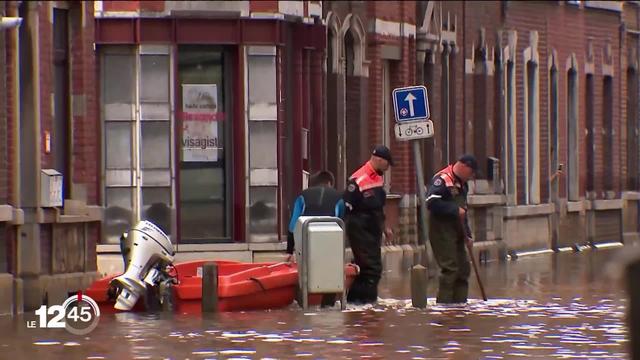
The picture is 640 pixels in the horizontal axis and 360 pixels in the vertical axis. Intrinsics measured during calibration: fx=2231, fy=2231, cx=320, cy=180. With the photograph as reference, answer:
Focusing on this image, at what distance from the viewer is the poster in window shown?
99.9 feet

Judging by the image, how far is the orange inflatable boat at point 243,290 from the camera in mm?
24234

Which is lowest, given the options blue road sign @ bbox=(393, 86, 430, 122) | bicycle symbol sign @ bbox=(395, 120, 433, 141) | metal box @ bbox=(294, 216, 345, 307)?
metal box @ bbox=(294, 216, 345, 307)

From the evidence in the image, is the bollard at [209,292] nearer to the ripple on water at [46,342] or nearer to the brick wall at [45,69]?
the brick wall at [45,69]

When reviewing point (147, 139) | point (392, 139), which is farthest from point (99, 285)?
point (392, 139)

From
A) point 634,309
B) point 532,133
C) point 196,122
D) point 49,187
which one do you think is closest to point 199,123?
point 196,122

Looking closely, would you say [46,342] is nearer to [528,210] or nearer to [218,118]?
[218,118]

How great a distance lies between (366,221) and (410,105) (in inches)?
117

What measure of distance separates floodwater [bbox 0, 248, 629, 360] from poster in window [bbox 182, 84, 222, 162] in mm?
3956

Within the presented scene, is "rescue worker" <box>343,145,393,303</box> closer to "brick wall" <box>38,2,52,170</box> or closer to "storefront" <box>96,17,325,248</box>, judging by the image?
"brick wall" <box>38,2,52,170</box>

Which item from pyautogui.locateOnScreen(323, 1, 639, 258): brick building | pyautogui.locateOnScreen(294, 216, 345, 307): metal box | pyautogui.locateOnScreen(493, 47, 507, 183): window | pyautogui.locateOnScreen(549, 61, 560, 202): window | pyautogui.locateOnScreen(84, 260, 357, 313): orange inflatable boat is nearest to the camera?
pyautogui.locateOnScreen(84, 260, 357, 313): orange inflatable boat

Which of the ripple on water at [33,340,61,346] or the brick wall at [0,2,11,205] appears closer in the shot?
the ripple on water at [33,340,61,346]

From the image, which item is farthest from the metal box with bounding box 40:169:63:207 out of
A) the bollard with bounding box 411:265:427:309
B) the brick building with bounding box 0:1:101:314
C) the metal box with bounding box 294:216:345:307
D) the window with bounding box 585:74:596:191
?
the window with bounding box 585:74:596:191

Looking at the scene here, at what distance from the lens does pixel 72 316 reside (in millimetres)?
22281

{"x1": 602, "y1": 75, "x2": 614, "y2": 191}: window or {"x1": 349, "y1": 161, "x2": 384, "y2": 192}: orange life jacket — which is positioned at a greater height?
{"x1": 602, "y1": 75, "x2": 614, "y2": 191}: window
